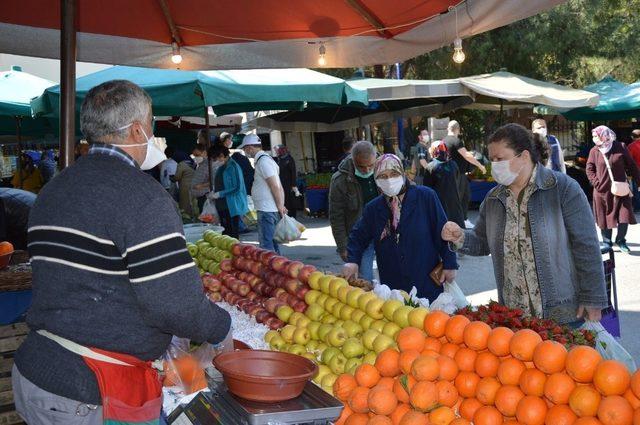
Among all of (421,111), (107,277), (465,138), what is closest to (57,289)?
(107,277)

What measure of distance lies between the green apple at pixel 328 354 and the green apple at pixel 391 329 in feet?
0.89

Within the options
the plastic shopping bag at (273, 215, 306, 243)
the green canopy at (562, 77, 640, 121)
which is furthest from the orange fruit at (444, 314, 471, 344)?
the green canopy at (562, 77, 640, 121)

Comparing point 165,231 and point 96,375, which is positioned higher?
point 165,231

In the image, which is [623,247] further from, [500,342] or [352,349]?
[500,342]

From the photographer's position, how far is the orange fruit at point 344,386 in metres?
2.81

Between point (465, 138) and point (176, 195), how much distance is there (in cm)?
1310

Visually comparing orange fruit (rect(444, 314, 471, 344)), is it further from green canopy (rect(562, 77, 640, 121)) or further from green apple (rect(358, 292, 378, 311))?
green canopy (rect(562, 77, 640, 121))

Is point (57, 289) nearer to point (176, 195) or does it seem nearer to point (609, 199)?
point (609, 199)

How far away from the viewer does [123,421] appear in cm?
227

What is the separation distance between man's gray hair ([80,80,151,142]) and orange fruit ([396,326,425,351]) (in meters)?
1.41

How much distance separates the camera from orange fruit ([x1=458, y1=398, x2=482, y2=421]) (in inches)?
100

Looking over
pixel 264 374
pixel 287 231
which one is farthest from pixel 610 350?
pixel 287 231

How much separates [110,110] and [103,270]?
0.54 meters

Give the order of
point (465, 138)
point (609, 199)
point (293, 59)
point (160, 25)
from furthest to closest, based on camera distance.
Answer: point (465, 138) < point (609, 199) < point (293, 59) < point (160, 25)
